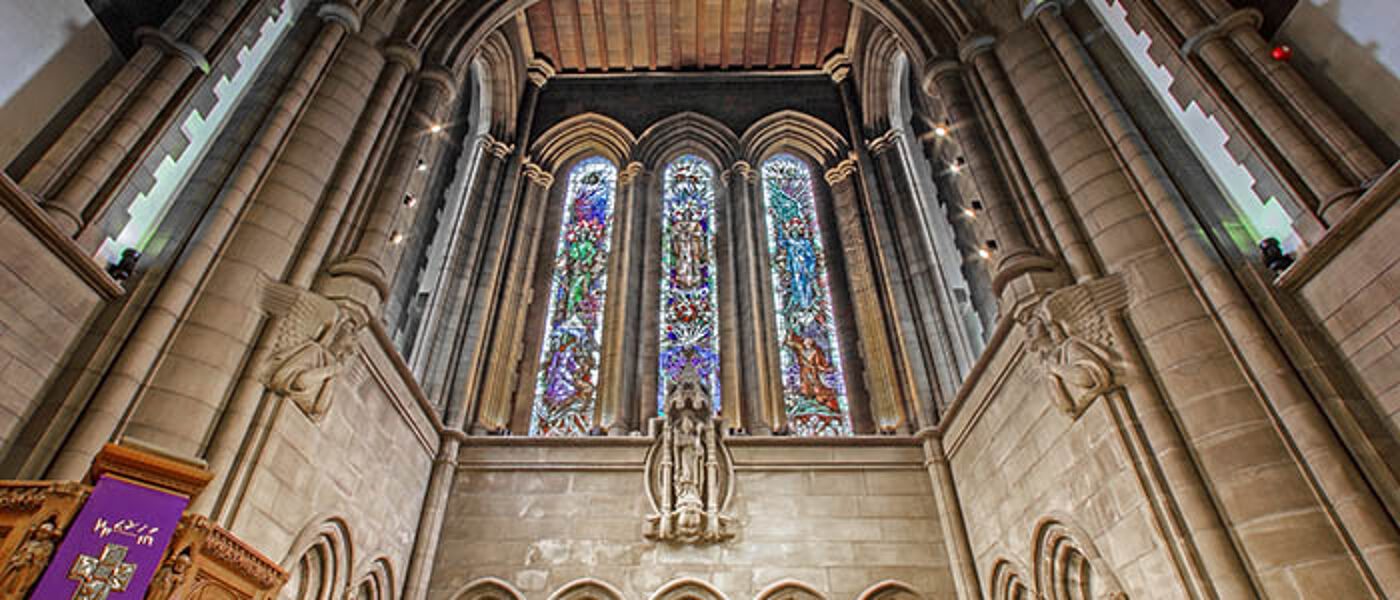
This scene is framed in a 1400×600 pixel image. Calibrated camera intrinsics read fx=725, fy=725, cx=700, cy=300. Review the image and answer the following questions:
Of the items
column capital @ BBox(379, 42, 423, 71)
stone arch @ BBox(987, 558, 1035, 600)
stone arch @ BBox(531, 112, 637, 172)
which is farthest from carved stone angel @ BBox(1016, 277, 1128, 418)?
stone arch @ BBox(531, 112, 637, 172)

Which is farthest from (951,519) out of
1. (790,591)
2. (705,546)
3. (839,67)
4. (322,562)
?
(839,67)

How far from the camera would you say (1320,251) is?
13.7 feet

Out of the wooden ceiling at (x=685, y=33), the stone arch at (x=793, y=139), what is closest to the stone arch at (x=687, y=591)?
the stone arch at (x=793, y=139)

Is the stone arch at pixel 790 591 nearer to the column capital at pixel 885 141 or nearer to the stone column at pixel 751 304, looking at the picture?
the stone column at pixel 751 304

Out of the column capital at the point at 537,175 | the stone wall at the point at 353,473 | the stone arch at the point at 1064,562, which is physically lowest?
the stone arch at the point at 1064,562

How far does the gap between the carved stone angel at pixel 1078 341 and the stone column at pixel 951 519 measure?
257 cm

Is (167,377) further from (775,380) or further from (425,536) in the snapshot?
(775,380)

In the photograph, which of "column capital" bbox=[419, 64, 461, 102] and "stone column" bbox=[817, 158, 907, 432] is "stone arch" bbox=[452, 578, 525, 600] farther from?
"column capital" bbox=[419, 64, 461, 102]

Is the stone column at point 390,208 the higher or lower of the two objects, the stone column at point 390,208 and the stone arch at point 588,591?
the higher

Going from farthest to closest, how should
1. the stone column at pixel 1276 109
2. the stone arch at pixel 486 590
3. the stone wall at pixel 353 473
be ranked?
1. the stone arch at pixel 486 590
2. the stone wall at pixel 353 473
3. the stone column at pixel 1276 109

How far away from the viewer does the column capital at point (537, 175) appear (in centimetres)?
1123

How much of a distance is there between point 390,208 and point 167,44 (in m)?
1.93

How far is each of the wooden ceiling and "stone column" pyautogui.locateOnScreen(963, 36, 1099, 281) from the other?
18.1 ft

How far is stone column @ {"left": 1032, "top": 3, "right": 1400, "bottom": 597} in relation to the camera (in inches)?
138
